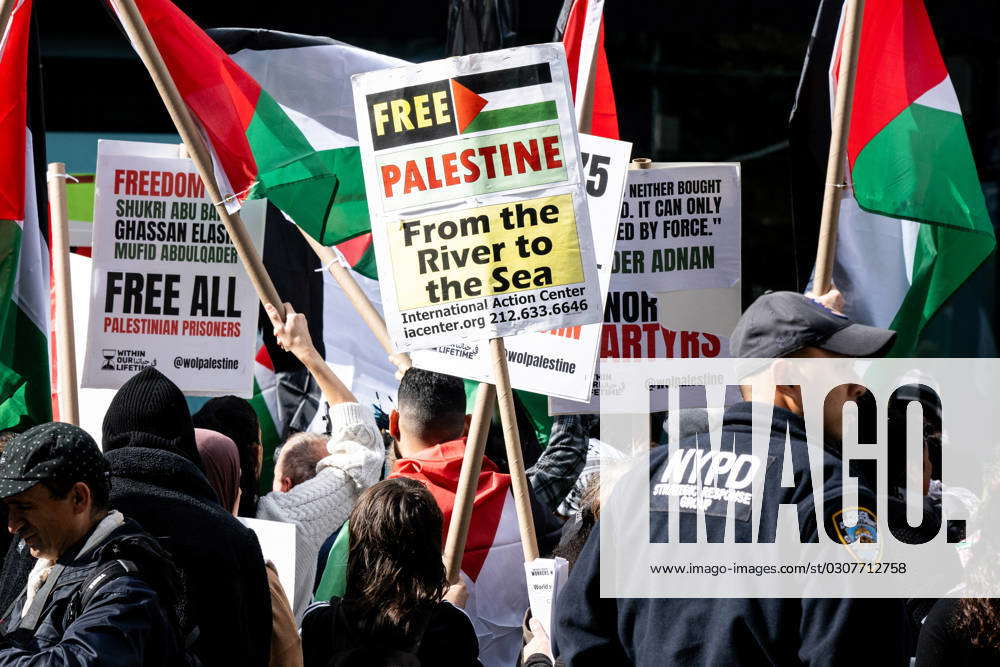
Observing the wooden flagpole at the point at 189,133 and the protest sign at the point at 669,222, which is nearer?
the wooden flagpole at the point at 189,133

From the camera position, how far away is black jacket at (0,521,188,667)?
8.48ft

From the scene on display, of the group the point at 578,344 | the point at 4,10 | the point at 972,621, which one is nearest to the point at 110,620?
the point at 972,621

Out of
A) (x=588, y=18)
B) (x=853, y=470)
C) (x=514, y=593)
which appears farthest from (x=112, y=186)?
(x=853, y=470)

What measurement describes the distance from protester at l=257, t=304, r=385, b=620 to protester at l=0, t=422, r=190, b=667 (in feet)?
3.52

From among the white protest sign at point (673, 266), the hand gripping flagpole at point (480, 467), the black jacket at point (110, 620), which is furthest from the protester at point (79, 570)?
the white protest sign at point (673, 266)

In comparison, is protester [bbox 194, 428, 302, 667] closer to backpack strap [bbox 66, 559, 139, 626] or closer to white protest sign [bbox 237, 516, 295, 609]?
white protest sign [bbox 237, 516, 295, 609]

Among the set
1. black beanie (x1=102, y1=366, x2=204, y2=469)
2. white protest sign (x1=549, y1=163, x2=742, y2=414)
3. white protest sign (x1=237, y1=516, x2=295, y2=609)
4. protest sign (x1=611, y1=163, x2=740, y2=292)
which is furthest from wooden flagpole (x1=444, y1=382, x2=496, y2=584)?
protest sign (x1=611, y1=163, x2=740, y2=292)

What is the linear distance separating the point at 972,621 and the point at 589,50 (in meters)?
2.65

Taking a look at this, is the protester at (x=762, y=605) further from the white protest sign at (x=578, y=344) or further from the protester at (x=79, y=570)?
the white protest sign at (x=578, y=344)

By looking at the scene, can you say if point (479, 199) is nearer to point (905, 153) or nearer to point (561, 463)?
point (561, 463)

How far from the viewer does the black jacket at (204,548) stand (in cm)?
324

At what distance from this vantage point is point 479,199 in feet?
13.0

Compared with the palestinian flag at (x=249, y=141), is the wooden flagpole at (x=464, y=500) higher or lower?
lower

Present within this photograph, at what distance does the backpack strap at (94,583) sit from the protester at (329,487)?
3.88 ft
